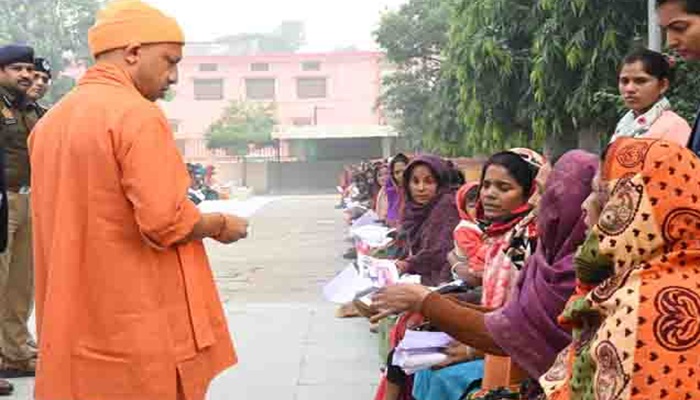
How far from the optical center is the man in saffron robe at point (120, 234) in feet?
9.16

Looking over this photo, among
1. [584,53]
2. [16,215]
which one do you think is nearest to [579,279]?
[16,215]

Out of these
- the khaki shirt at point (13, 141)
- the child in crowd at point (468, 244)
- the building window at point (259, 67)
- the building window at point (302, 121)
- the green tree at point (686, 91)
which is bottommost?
the building window at point (302, 121)

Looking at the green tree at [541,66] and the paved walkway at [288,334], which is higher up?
the green tree at [541,66]

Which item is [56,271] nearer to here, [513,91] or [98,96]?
[98,96]

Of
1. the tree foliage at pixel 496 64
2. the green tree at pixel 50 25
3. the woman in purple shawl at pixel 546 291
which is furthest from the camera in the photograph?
the green tree at pixel 50 25

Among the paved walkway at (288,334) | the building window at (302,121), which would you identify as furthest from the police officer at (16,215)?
the building window at (302,121)

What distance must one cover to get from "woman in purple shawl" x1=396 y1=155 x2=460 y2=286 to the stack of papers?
1383mm

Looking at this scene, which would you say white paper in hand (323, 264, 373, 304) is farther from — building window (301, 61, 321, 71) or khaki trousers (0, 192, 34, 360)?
building window (301, 61, 321, 71)

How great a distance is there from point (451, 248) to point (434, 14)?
1498 cm

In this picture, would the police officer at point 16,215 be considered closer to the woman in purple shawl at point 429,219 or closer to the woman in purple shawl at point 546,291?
the woman in purple shawl at point 429,219

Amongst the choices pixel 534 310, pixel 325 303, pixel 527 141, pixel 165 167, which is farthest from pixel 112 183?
pixel 527 141

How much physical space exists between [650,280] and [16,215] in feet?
12.8

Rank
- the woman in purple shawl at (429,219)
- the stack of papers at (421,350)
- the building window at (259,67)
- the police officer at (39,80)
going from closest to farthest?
the stack of papers at (421,350), the woman in purple shawl at (429,219), the police officer at (39,80), the building window at (259,67)

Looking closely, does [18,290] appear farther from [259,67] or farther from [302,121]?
[259,67]
